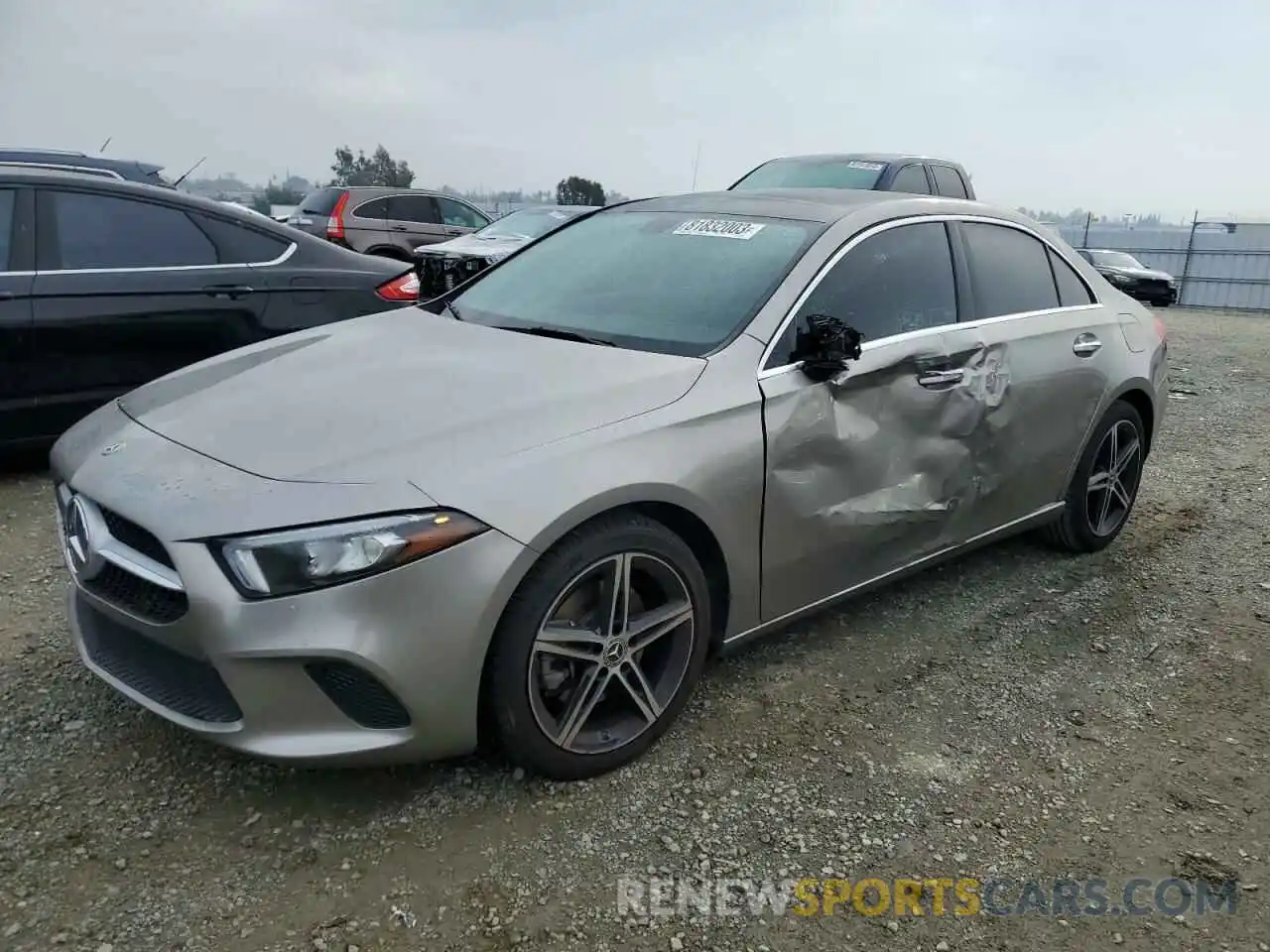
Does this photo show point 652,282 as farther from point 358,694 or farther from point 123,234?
point 123,234

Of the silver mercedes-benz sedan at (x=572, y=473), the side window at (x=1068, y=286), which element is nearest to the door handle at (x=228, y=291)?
the silver mercedes-benz sedan at (x=572, y=473)

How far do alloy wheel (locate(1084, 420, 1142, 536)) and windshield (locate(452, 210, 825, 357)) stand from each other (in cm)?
194

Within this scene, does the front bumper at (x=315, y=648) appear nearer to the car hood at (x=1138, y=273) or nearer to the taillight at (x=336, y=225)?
the taillight at (x=336, y=225)

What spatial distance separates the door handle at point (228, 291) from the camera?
16.9 ft

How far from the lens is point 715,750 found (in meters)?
2.88

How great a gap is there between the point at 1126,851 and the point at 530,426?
6.04 feet

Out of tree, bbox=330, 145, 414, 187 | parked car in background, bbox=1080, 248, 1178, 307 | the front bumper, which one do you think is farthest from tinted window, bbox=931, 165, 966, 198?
tree, bbox=330, 145, 414, 187

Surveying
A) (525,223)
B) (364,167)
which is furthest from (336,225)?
(364,167)

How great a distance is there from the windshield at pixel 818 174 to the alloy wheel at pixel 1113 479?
4479 mm

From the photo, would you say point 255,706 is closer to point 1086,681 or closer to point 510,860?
point 510,860

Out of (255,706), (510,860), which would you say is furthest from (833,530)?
(255,706)

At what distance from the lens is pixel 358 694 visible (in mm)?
2293

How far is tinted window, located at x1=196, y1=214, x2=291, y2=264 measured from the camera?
527cm

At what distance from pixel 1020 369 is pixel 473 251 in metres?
7.43
